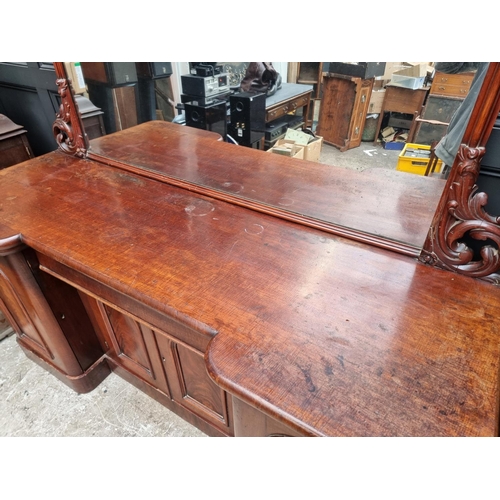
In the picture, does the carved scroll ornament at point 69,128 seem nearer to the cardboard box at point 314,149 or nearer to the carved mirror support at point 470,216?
the cardboard box at point 314,149

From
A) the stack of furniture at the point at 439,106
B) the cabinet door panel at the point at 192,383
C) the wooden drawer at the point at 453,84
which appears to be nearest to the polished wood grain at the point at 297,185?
the stack of furniture at the point at 439,106

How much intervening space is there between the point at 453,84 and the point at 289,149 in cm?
67

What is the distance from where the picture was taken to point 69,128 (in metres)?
1.36

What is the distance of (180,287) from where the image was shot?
746 millimetres

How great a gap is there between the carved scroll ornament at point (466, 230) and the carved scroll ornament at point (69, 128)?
1331 mm

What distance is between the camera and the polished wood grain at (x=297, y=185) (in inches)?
36.4

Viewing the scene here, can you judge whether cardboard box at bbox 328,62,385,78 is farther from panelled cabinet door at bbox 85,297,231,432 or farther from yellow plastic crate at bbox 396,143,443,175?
panelled cabinet door at bbox 85,297,231,432

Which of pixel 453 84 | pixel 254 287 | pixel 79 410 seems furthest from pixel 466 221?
pixel 79 410

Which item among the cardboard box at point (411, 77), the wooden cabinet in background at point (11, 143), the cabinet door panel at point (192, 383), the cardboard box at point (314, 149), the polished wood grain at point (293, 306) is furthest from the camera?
the wooden cabinet in background at point (11, 143)

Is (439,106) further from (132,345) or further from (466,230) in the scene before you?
(132,345)

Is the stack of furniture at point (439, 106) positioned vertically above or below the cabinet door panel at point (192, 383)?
above

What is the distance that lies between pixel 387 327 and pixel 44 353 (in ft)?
4.63
